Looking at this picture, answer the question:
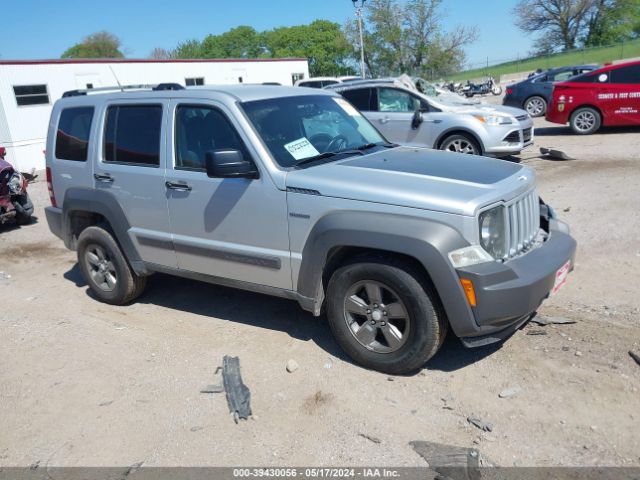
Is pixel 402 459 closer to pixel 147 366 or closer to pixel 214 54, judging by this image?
pixel 147 366

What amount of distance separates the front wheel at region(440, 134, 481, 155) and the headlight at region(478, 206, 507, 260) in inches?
274

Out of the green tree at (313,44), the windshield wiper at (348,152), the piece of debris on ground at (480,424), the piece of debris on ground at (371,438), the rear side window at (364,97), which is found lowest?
the piece of debris on ground at (371,438)

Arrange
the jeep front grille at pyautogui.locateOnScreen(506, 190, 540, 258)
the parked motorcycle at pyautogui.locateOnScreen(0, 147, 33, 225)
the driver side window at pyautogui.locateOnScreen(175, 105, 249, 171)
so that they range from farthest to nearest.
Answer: the parked motorcycle at pyautogui.locateOnScreen(0, 147, 33, 225), the driver side window at pyautogui.locateOnScreen(175, 105, 249, 171), the jeep front grille at pyautogui.locateOnScreen(506, 190, 540, 258)

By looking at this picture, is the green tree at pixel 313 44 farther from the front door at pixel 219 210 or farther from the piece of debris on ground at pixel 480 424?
the piece of debris on ground at pixel 480 424

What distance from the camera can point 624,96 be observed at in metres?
13.0

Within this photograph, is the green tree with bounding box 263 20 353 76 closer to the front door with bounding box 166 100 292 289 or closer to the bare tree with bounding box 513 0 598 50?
the bare tree with bounding box 513 0 598 50

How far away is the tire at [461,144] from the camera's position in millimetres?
10398

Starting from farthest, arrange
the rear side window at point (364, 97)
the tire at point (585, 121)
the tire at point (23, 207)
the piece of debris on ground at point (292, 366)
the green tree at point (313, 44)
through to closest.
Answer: the green tree at point (313, 44) → the tire at point (585, 121) → the rear side window at point (364, 97) → the tire at point (23, 207) → the piece of debris on ground at point (292, 366)

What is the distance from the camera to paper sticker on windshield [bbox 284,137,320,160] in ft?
14.0

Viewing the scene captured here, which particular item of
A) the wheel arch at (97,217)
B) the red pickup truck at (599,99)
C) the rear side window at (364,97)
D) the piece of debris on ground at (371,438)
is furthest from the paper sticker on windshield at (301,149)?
the red pickup truck at (599,99)

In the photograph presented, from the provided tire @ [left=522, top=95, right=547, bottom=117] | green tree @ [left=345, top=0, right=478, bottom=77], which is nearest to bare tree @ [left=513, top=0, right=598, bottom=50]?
green tree @ [left=345, top=0, right=478, bottom=77]

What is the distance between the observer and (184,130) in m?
4.66

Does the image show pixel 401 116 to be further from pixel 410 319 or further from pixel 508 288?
pixel 508 288

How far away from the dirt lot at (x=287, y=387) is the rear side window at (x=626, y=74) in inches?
341
